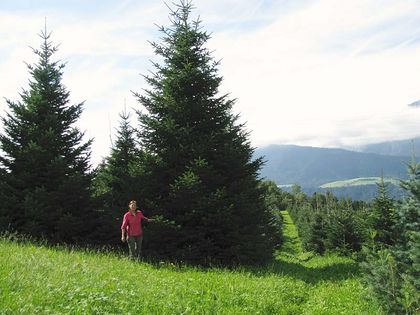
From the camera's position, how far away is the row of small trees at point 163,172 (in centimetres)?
1508

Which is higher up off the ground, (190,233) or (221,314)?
(190,233)

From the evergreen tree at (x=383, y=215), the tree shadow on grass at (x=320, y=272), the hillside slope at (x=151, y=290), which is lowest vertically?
the tree shadow on grass at (x=320, y=272)

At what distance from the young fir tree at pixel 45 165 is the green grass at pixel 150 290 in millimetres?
5006

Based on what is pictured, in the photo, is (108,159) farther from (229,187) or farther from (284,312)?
(284,312)

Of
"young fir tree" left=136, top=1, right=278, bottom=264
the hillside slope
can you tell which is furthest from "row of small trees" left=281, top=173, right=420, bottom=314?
"young fir tree" left=136, top=1, right=278, bottom=264

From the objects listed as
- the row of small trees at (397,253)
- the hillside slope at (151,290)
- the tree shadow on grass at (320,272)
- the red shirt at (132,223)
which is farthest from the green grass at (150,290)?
the red shirt at (132,223)

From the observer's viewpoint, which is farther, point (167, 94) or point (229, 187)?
point (167, 94)

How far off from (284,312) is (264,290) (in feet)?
3.97

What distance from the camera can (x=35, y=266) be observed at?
8.51m

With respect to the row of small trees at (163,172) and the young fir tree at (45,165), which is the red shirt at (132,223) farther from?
the young fir tree at (45,165)

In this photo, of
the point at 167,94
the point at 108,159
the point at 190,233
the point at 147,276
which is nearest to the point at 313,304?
the point at 147,276

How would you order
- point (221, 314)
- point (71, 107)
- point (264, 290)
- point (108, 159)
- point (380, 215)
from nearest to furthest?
point (221, 314)
point (264, 290)
point (380, 215)
point (71, 107)
point (108, 159)

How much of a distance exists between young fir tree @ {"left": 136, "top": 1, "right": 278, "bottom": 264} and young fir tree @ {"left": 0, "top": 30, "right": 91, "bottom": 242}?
3630 millimetres

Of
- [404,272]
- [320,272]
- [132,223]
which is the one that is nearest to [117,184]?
[132,223]
